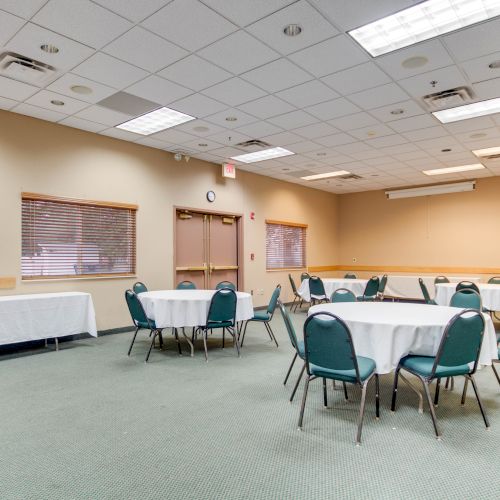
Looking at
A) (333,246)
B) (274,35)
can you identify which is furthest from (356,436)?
(333,246)

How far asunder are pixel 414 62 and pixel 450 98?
1.13 m

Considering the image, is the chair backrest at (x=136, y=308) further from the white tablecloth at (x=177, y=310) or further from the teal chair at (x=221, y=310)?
the teal chair at (x=221, y=310)

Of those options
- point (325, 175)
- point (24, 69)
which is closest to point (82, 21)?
point (24, 69)

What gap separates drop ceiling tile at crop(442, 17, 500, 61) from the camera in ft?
10.9

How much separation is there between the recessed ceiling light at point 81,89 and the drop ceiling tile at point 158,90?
1.53 ft

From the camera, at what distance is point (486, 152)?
24.0 ft

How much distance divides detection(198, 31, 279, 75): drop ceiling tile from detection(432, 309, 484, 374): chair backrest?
2.88 metres

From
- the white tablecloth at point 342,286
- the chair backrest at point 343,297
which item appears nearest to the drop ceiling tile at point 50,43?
the chair backrest at point 343,297

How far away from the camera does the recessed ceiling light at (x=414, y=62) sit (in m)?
3.87

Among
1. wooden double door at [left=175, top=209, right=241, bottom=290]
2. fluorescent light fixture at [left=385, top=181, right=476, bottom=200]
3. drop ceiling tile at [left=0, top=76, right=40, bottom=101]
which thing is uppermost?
drop ceiling tile at [left=0, top=76, right=40, bottom=101]

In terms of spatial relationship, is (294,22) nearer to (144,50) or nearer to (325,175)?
(144,50)

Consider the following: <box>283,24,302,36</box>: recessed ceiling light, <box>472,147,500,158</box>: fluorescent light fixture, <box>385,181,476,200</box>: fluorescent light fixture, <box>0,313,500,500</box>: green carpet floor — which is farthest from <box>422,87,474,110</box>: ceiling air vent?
<box>385,181,476,200</box>: fluorescent light fixture

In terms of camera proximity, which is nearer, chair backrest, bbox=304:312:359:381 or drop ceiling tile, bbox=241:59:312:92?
chair backrest, bbox=304:312:359:381

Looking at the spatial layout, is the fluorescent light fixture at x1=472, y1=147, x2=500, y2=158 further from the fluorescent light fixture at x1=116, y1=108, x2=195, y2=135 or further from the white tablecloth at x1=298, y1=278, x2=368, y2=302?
the fluorescent light fixture at x1=116, y1=108, x2=195, y2=135
